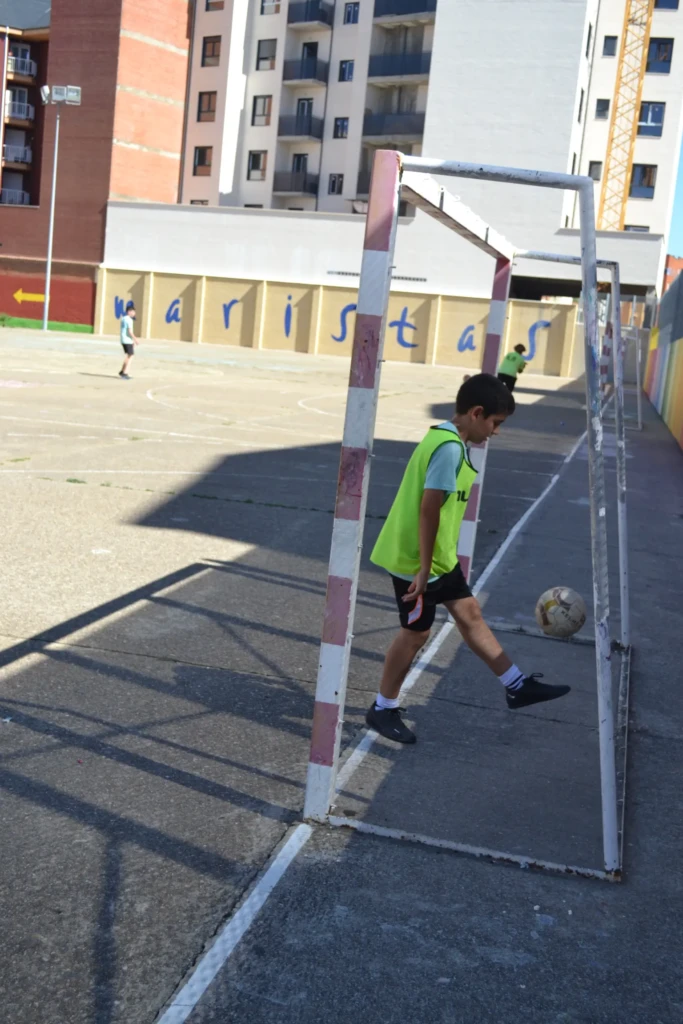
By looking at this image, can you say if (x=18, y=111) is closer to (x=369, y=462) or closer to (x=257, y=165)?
(x=257, y=165)

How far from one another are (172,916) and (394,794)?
1318 millimetres

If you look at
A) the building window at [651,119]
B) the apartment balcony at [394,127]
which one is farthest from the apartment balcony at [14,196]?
the building window at [651,119]

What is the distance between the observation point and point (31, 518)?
974cm

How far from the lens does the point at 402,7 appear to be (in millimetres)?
62000

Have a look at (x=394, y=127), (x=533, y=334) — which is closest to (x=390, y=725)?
(x=533, y=334)

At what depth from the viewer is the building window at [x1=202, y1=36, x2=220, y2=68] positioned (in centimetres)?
6376

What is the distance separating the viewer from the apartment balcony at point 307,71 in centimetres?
6469

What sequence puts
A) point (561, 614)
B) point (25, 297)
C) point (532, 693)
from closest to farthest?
1. point (532, 693)
2. point (561, 614)
3. point (25, 297)

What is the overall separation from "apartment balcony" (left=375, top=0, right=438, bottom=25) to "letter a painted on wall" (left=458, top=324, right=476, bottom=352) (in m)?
23.2

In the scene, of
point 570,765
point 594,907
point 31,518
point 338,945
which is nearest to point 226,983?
point 338,945

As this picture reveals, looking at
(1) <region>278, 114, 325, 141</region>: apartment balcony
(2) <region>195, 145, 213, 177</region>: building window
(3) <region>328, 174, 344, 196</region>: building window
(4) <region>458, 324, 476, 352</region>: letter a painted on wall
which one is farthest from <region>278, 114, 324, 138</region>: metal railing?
(4) <region>458, 324, 476, 352</region>: letter a painted on wall

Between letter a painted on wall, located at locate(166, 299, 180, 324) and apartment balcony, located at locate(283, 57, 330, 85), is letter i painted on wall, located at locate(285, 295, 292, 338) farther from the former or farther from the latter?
apartment balcony, located at locate(283, 57, 330, 85)

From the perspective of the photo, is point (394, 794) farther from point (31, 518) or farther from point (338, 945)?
point (31, 518)

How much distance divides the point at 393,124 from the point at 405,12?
582cm
